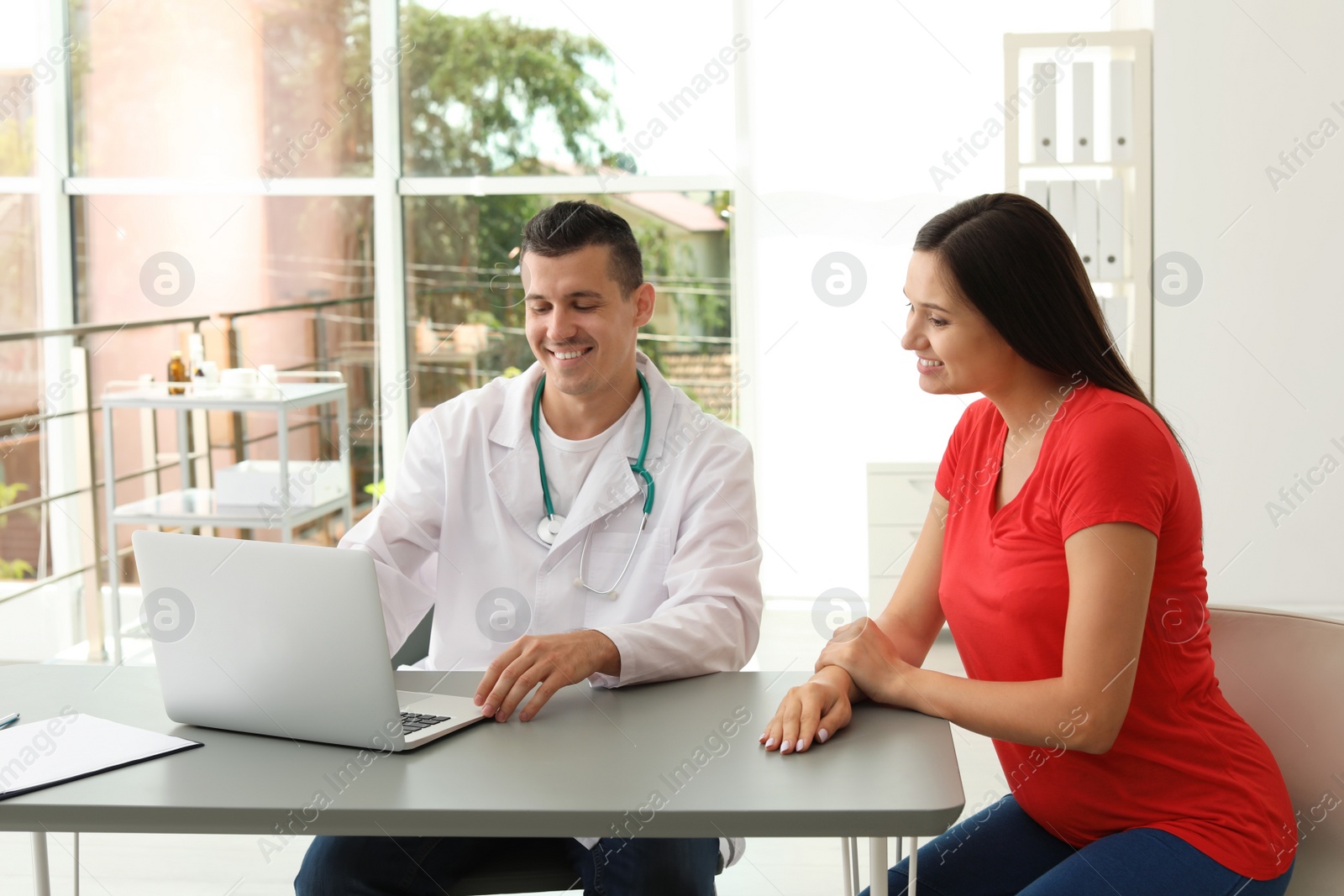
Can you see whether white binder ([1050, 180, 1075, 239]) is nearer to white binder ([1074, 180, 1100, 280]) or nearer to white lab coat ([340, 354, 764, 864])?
white binder ([1074, 180, 1100, 280])

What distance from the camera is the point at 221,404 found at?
368 cm

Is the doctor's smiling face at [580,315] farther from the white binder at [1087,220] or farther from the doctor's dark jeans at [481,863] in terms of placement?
the white binder at [1087,220]

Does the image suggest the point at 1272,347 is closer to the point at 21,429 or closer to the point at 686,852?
the point at 686,852

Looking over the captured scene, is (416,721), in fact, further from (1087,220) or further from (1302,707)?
(1087,220)

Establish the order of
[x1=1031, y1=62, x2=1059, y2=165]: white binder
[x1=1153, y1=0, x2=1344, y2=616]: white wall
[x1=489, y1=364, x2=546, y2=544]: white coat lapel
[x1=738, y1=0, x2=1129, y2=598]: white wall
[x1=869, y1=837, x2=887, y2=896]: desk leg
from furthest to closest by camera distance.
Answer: [x1=738, y1=0, x2=1129, y2=598]: white wall
[x1=1031, y1=62, x2=1059, y2=165]: white binder
[x1=1153, y1=0, x2=1344, y2=616]: white wall
[x1=489, y1=364, x2=546, y2=544]: white coat lapel
[x1=869, y1=837, x2=887, y2=896]: desk leg

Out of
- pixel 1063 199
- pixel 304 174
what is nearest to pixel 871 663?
pixel 1063 199

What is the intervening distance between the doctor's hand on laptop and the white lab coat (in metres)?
0.23

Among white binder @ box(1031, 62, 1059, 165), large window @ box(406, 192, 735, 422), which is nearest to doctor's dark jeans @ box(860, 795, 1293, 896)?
white binder @ box(1031, 62, 1059, 165)

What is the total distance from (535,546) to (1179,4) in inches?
120

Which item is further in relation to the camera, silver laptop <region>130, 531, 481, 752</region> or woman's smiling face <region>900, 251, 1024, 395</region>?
woman's smiling face <region>900, 251, 1024, 395</region>

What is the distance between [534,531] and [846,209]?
2.93 meters

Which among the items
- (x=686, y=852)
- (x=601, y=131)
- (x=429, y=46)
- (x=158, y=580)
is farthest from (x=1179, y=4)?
(x=158, y=580)

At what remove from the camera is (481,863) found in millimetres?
1517

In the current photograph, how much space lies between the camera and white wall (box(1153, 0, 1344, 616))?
12.2 ft
